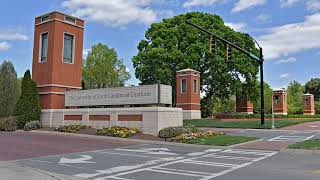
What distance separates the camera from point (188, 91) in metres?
40.5

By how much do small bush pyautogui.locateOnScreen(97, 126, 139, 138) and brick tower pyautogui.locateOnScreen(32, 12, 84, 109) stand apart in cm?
786

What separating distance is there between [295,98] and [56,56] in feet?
178

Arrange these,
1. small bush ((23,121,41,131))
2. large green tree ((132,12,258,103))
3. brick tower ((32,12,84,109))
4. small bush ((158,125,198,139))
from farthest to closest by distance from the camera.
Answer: large green tree ((132,12,258,103)) → brick tower ((32,12,84,109)) → small bush ((23,121,41,131)) → small bush ((158,125,198,139))

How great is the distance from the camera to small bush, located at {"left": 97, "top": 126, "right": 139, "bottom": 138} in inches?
853

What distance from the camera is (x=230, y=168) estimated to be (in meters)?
10.8

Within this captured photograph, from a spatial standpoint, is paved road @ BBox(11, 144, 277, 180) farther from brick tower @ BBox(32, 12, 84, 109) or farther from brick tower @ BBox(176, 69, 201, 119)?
brick tower @ BBox(176, 69, 201, 119)

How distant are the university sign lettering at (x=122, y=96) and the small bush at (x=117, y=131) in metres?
1.96

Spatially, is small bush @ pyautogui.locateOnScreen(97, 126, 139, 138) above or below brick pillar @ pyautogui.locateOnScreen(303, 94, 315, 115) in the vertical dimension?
below

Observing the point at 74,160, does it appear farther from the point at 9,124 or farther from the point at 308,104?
the point at 308,104

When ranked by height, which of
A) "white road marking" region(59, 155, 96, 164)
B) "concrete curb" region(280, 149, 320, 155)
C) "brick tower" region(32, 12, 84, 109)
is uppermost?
"brick tower" region(32, 12, 84, 109)

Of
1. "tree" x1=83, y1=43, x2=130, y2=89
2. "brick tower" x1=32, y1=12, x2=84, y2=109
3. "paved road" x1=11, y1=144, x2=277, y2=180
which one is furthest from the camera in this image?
"tree" x1=83, y1=43, x2=130, y2=89

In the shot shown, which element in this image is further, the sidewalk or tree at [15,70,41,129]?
tree at [15,70,41,129]

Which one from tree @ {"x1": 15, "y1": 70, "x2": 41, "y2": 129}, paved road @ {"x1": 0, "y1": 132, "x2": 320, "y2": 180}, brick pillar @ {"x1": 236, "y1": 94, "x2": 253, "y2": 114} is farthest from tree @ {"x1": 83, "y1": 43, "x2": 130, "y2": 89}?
paved road @ {"x1": 0, "y1": 132, "x2": 320, "y2": 180}

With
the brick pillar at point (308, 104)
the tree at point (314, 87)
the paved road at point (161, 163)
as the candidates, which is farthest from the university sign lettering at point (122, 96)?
the tree at point (314, 87)
